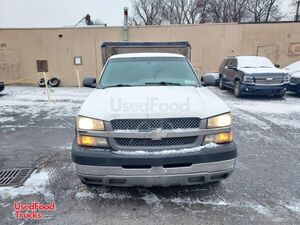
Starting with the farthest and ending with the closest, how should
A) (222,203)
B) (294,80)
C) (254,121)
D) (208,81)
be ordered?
(294,80) → (254,121) → (208,81) → (222,203)

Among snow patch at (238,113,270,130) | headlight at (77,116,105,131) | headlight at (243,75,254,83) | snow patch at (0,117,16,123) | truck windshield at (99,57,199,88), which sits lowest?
snow patch at (0,117,16,123)

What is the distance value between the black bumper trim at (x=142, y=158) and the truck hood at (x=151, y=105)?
1.28ft

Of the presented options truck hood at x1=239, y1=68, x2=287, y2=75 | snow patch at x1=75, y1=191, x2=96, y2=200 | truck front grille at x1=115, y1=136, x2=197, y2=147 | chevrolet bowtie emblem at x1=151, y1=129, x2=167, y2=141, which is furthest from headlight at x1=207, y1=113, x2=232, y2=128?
truck hood at x1=239, y1=68, x2=287, y2=75

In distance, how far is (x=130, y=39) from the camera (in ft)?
54.4

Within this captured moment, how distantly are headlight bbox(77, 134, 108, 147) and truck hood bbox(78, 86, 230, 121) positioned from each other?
0.24m

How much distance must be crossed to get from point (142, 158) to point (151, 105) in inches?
24.4

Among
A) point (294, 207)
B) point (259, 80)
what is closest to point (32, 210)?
point (294, 207)

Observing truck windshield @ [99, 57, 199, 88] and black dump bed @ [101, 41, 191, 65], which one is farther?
black dump bed @ [101, 41, 191, 65]

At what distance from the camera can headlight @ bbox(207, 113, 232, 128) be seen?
298 cm

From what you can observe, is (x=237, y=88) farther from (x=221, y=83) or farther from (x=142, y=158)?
(x=142, y=158)

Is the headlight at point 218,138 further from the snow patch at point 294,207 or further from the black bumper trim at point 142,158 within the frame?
the snow patch at point 294,207

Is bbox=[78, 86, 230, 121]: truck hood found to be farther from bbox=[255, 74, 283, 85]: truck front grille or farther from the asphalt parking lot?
bbox=[255, 74, 283, 85]: truck front grille

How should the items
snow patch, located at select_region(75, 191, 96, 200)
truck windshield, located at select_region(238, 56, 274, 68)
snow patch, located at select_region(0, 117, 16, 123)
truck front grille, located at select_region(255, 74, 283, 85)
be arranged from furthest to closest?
truck windshield, located at select_region(238, 56, 274, 68) < truck front grille, located at select_region(255, 74, 283, 85) < snow patch, located at select_region(0, 117, 16, 123) < snow patch, located at select_region(75, 191, 96, 200)

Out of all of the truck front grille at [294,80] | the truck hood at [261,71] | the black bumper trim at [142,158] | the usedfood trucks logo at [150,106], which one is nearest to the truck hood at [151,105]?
the usedfood trucks logo at [150,106]
